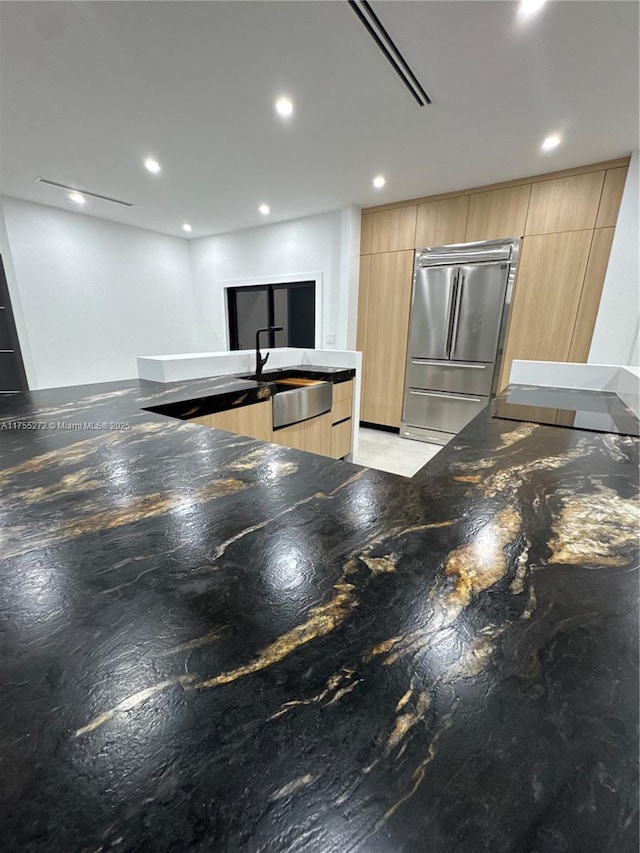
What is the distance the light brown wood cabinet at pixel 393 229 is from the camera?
3.92 m

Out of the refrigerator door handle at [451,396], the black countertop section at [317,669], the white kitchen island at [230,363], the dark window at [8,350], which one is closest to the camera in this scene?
the black countertop section at [317,669]

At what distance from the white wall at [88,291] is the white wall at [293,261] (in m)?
0.49

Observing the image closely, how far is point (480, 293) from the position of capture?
3.68 meters

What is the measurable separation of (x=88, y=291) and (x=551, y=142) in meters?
5.15

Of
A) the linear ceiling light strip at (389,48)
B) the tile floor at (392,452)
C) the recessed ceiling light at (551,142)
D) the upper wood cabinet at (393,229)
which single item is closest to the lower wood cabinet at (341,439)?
the tile floor at (392,452)

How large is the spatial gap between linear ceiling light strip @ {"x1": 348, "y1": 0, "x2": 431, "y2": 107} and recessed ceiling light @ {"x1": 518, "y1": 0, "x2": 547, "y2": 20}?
0.54 metres

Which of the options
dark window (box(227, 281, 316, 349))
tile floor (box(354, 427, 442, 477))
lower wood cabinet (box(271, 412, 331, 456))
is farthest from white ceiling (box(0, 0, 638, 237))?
tile floor (box(354, 427, 442, 477))

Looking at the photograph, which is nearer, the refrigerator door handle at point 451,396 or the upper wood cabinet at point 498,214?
the upper wood cabinet at point 498,214

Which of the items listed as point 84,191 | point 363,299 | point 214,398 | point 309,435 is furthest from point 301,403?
point 84,191

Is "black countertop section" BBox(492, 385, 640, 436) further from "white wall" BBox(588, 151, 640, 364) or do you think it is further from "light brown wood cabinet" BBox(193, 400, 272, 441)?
"light brown wood cabinet" BBox(193, 400, 272, 441)

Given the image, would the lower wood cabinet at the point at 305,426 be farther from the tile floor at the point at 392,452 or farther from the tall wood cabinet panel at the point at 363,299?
the tall wood cabinet panel at the point at 363,299

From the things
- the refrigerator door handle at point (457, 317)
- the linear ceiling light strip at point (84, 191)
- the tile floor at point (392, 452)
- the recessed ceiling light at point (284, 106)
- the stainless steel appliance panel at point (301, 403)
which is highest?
the recessed ceiling light at point (284, 106)

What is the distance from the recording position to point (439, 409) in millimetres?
4141

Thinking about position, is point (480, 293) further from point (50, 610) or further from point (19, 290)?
point (19, 290)
